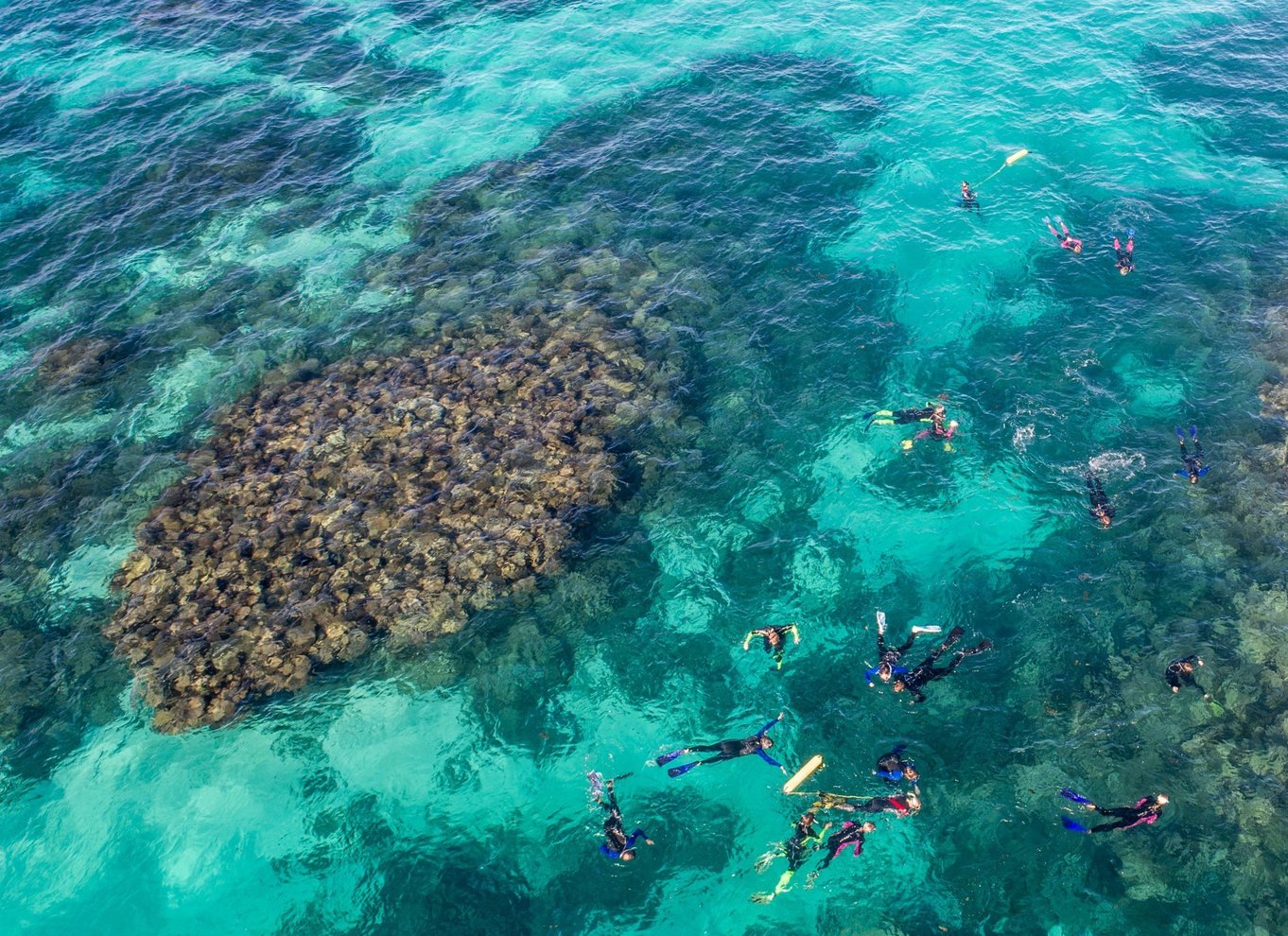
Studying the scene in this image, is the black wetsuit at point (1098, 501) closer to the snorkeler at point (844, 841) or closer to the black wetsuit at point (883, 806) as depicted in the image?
the black wetsuit at point (883, 806)

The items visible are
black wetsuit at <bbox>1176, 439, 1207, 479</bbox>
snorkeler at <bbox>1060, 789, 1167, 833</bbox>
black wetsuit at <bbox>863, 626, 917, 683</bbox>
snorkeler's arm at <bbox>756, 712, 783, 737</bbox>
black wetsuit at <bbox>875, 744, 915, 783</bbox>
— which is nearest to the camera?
snorkeler at <bbox>1060, 789, 1167, 833</bbox>

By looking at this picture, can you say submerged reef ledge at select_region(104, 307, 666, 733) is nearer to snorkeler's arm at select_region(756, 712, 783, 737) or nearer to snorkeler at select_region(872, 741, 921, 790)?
snorkeler's arm at select_region(756, 712, 783, 737)

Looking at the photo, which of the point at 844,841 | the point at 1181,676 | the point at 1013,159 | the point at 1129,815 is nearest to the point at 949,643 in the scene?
the point at 1129,815

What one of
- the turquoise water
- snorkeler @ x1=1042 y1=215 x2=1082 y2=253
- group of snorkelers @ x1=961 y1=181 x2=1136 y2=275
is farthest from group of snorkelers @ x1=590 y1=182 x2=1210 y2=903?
snorkeler @ x1=1042 y1=215 x2=1082 y2=253

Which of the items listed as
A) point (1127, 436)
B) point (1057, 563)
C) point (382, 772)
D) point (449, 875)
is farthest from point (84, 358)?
point (1127, 436)

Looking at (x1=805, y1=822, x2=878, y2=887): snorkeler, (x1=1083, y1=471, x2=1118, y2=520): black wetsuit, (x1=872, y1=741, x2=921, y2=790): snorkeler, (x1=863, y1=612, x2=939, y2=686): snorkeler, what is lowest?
(x1=805, y1=822, x2=878, y2=887): snorkeler

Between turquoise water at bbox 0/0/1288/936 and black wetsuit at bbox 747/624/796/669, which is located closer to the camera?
turquoise water at bbox 0/0/1288/936

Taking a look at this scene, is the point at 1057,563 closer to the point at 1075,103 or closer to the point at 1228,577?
the point at 1228,577
